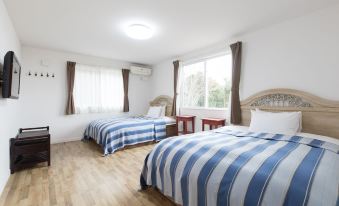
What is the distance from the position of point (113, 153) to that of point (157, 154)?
1.81 m

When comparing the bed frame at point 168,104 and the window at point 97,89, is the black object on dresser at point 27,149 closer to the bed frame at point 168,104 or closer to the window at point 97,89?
the window at point 97,89

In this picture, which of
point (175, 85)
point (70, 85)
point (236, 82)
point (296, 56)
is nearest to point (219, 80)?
point (236, 82)

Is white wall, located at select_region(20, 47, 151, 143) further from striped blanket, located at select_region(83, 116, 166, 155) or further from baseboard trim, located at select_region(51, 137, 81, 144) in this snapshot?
striped blanket, located at select_region(83, 116, 166, 155)

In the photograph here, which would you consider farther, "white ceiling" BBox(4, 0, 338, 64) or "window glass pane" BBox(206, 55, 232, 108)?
"window glass pane" BBox(206, 55, 232, 108)

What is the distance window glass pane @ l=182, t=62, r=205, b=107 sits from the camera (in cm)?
402

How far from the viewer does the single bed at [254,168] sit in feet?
3.21

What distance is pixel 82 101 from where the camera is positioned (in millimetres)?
4418

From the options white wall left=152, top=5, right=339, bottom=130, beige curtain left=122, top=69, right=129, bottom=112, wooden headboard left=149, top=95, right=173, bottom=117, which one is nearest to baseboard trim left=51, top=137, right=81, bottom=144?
beige curtain left=122, top=69, right=129, bottom=112

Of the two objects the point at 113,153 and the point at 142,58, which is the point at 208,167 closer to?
the point at 113,153

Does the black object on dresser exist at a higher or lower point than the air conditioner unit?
lower

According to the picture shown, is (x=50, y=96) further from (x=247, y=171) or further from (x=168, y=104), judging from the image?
(x=247, y=171)

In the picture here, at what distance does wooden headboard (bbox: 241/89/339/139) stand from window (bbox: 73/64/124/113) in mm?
3739

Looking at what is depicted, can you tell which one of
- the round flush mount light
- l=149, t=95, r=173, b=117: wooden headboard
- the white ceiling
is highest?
the white ceiling

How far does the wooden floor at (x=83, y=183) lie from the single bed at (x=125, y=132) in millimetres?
289
